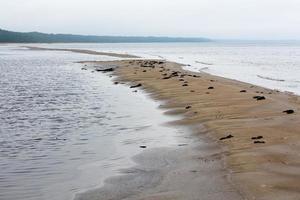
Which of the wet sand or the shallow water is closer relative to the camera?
the wet sand

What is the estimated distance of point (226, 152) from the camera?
11.3 m

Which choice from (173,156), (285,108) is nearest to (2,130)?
(173,156)

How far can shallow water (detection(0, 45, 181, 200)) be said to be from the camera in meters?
9.42

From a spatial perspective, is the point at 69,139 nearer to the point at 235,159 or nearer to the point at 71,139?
the point at 71,139

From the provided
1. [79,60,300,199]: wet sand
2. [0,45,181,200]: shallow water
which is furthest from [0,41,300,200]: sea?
[79,60,300,199]: wet sand

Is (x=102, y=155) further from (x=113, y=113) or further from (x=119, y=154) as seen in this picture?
(x=113, y=113)

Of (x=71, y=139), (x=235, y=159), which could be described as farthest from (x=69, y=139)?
(x=235, y=159)

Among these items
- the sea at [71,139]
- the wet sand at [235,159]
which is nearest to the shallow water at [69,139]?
the sea at [71,139]

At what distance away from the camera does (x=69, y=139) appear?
13.9 m

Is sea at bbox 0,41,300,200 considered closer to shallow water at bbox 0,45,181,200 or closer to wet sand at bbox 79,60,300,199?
shallow water at bbox 0,45,181,200

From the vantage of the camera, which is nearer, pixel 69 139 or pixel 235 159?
pixel 235 159

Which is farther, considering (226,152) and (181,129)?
(181,129)

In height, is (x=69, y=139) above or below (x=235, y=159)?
below

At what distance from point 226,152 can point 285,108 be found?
7.14m
